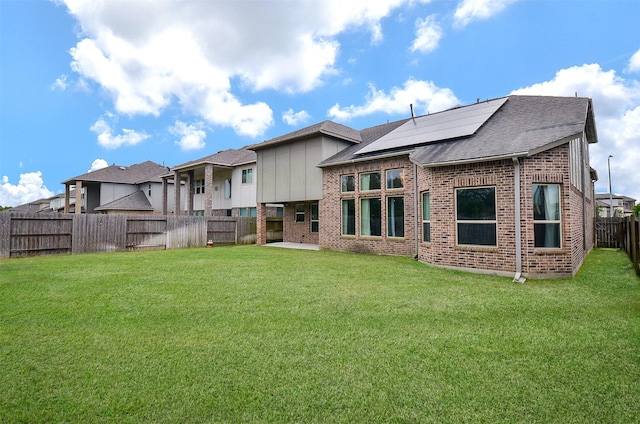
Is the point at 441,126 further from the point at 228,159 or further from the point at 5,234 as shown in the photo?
the point at 5,234

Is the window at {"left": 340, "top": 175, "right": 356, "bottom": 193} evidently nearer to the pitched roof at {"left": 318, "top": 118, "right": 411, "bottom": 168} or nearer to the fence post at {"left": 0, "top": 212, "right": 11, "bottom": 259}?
the pitched roof at {"left": 318, "top": 118, "right": 411, "bottom": 168}

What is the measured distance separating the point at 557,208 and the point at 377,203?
6.38 m

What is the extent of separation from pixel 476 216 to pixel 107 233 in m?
15.8

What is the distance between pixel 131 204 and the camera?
30.5 m

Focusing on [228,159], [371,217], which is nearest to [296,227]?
[371,217]

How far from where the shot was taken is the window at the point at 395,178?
1265 centimetres

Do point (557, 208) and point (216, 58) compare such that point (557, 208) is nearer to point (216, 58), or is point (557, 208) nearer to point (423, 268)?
point (423, 268)

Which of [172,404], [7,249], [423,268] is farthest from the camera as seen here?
[7,249]

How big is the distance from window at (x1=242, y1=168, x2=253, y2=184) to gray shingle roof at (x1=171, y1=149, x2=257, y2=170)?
620mm

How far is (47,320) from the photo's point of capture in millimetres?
4875

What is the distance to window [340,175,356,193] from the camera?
14352mm

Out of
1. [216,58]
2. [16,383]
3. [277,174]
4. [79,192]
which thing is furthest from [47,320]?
[79,192]

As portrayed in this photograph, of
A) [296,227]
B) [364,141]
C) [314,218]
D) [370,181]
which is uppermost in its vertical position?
[364,141]

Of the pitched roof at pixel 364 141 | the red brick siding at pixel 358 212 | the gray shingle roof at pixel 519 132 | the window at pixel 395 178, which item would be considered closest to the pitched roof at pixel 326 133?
the pitched roof at pixel 364 141
